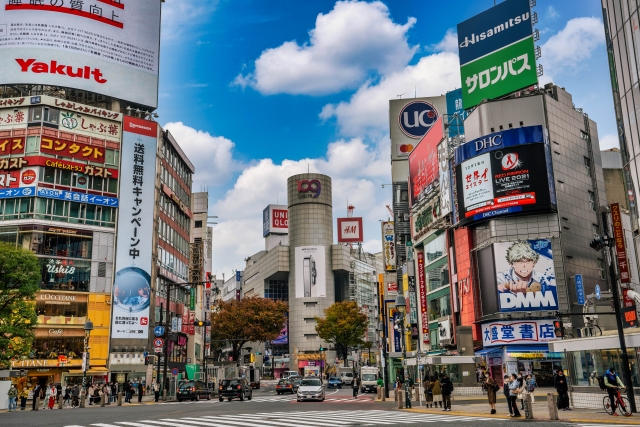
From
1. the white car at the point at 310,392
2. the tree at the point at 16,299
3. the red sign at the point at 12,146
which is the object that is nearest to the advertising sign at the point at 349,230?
the red sign at the point at 12,146

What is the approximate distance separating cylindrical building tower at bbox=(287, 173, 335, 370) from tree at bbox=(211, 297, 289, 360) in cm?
3830

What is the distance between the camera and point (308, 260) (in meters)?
134

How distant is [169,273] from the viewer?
246ft

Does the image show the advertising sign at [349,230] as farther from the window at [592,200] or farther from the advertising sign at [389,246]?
the window at [592,200]

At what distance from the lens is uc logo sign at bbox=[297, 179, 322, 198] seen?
138125 mm

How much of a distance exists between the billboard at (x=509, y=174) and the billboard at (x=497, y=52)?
6388 mm

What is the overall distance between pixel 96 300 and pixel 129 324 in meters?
4.23

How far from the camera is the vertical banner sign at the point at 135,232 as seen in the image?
213 ft

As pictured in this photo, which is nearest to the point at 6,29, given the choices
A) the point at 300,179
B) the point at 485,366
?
the point at 485,366

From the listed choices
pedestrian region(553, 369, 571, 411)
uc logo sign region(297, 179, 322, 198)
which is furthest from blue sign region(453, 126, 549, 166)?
uc logo sign region(297, 179, 322, 198)

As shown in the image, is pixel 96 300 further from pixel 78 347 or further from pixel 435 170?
pixel 435 170

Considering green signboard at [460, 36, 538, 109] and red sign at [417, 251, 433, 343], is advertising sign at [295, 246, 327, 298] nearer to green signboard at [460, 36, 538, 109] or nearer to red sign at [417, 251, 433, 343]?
red sign at [417, 251, 433, 343]

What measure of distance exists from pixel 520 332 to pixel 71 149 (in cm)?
4834

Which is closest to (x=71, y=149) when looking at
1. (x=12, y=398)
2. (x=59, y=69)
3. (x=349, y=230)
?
(x=59, y=69)
